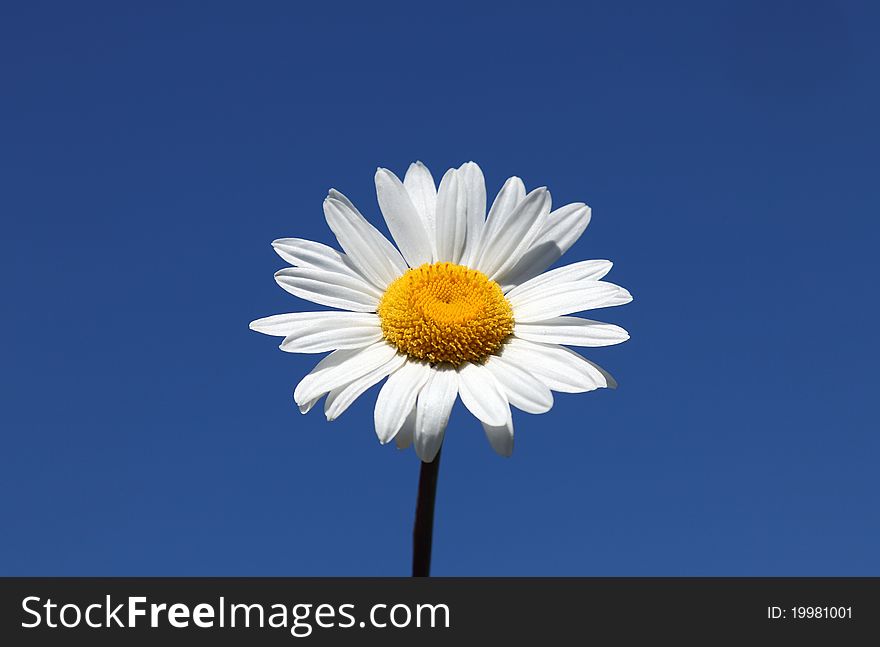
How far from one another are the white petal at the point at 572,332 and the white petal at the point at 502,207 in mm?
257

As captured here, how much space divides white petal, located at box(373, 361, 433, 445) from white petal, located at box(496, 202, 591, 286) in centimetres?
42

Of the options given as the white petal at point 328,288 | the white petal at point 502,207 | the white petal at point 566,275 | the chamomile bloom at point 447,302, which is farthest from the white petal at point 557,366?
the white petal at point 328,288

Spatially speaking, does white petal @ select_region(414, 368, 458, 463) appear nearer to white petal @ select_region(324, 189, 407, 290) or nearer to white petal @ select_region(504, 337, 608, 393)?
white petal @ select_region(504, 337, 608, 393)

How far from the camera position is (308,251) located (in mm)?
2500

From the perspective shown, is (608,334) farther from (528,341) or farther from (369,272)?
(369,272)

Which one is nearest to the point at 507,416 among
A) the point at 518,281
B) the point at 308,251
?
the point at 518,281

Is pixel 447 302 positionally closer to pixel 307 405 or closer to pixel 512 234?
pixel 512 234

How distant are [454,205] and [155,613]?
1.40m

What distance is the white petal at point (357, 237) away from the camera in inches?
97.6

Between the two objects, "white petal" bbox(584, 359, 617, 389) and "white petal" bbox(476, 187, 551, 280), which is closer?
"white petal" bbox(584, 359, 617, 389)

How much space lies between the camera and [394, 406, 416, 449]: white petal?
2156mm

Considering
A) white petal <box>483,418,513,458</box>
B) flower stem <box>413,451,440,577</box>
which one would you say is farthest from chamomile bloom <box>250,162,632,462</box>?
flower stem <box>413,451,440,577</box>

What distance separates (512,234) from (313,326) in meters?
0.62

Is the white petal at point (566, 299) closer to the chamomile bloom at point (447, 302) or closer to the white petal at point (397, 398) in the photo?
the chamomile bloom at point (447, 302)
